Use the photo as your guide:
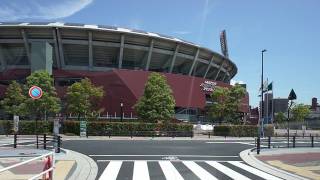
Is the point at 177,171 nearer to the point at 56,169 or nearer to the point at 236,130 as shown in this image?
the point at 56,169

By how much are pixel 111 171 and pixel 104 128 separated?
96.4 ft

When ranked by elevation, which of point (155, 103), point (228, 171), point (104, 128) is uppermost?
point (155, 103)

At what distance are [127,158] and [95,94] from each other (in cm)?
3985

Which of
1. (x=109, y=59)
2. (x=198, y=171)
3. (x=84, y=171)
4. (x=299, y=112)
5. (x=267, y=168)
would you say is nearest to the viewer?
(x=84, y=171)

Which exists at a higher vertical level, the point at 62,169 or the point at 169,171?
the point at 62,169

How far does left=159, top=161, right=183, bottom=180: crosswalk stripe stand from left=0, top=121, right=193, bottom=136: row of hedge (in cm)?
2494

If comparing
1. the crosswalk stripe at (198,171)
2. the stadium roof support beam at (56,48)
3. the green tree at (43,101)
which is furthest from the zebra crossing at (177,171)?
the stadium roof support beam at (56,48)

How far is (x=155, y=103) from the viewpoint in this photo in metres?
54.3

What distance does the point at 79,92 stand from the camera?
57688mm

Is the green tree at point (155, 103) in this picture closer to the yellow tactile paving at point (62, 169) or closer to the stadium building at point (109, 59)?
the stadium building at point (109, 59)

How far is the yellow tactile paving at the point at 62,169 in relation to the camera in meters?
13.2

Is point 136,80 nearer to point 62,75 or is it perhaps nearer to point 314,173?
point 62,75

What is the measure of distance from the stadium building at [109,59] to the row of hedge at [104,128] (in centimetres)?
1967

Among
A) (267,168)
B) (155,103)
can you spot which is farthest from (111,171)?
(155,103)
